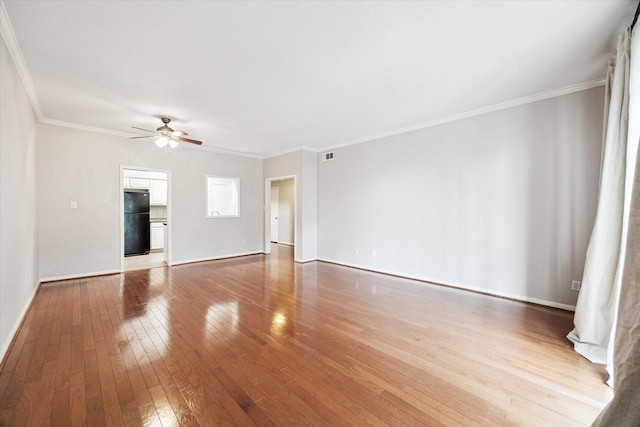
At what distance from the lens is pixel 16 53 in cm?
240

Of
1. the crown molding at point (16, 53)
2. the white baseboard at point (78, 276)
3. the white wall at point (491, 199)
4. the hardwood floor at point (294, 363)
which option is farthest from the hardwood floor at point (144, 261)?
the white wall at point (491, 199)

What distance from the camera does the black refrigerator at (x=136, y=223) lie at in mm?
6508

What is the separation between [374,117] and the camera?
4148 millimetres

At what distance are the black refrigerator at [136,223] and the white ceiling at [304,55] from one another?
2914mm

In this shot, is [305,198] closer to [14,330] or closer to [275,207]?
[275,207]

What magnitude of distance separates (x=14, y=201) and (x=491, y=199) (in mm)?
5734

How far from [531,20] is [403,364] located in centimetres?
295

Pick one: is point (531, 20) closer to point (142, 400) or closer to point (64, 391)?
point (142, 400)

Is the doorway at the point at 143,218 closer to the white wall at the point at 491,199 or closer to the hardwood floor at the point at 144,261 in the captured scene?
the hardwood floor at the point at 144,261

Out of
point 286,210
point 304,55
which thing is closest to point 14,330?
point 304,55

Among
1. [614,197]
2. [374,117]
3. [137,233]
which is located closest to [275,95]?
[374,117]

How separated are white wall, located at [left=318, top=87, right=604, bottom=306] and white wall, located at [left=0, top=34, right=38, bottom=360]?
189 inches

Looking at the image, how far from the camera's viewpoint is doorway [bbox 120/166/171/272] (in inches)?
254

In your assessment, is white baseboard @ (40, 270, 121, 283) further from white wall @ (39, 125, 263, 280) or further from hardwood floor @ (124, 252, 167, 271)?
hardwood floor @ (124, 252, 167, 271)
